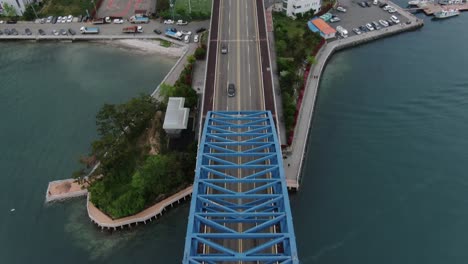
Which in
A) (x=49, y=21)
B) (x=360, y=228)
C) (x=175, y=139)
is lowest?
(x=360, y=228)

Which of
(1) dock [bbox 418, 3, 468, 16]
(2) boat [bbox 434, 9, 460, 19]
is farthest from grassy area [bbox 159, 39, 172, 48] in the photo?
(2) boat [bbox 434, 9, 460, 19]

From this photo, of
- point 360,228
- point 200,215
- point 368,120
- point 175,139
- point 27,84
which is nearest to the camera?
point 200,215

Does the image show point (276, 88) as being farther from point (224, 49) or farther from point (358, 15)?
point (358, 15)

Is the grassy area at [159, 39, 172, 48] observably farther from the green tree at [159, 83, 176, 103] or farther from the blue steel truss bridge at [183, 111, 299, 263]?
the blue steel truss bridge at [183, 111, 299, 263]

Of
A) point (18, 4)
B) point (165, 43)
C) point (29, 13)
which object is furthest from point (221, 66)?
point (18, 4)

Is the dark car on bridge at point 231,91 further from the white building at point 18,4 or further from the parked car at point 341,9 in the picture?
the white building at point 18,4

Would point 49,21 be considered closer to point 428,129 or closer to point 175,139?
point 175,139

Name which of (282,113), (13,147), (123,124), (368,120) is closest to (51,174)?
(13,147)

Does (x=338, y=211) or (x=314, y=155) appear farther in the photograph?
(x=314, y=155)
